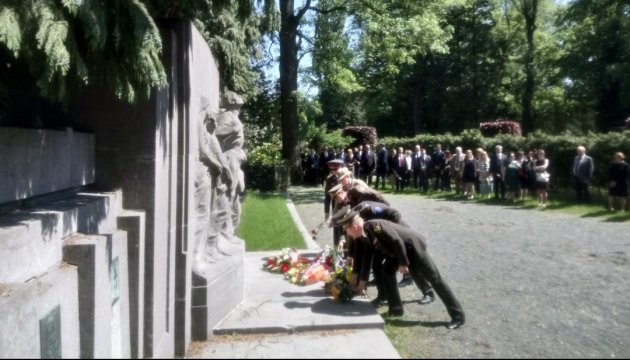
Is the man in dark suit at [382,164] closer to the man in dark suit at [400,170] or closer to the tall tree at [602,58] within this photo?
the man in dark suit at [400,170]

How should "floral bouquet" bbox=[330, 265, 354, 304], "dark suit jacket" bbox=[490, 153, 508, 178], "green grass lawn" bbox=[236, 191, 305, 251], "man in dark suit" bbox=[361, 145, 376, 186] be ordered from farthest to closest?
"man in dark suit" bbox=[361, 145, 376, 186]
"dark suit jacket" bbox=[490, 153, 508, 178]
"green grass lawn" bbox=[236, 191, 305, 251]
"floral bouquet" bbox=[330, 265, 354, 304]

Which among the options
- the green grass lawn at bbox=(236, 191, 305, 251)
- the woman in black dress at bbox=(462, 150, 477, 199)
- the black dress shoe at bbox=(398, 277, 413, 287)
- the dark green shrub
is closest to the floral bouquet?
the black dress shoe at bbox=(398, 277, 413, 287)

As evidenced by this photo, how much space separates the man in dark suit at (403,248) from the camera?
23.0ft

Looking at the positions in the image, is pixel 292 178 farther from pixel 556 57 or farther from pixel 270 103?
pixel 556 57

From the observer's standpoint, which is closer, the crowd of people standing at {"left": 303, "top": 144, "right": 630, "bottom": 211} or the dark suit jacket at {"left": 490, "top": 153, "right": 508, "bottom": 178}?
the crowd of people standing at {"left": 303, "top": 144, "right": 630, "bottom": 211}

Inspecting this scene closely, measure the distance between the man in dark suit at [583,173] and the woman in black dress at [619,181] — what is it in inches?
53.6

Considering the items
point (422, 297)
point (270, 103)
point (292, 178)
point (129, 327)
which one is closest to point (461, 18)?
point (270, 103)

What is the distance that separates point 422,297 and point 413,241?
1.53 meters

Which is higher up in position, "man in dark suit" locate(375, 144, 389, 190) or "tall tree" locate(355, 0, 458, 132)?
"tall tree" locate(355, 0, 458, 132)

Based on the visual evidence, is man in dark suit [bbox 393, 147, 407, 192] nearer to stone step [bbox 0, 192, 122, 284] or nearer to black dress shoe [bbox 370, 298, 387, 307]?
black dress shoe [bbox 370, 298, 387, 307]

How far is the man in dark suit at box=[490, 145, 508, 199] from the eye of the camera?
21.6 meters

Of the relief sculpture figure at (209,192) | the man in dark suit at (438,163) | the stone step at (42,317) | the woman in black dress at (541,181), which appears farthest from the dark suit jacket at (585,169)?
the stone step at (42,317)

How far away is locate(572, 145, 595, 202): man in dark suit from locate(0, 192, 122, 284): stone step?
16824mm

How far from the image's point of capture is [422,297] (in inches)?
331
